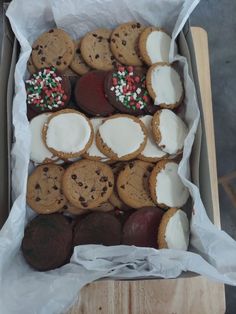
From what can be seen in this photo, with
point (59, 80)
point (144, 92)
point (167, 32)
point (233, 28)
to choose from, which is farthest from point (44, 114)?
point (233, 28)

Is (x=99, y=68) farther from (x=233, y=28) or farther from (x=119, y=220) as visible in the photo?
(x=233, y=28)

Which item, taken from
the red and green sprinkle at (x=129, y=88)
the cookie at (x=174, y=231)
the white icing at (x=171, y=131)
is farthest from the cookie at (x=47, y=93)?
the cookie at (x=174, y=231)

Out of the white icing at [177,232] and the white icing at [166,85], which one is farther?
the white icing at [166,85]

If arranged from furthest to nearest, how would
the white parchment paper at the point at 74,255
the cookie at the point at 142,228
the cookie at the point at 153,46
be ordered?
the cookie at the point at 153,46, the cookie at the point at 142,228, the white parchment paper at the point at 74,255

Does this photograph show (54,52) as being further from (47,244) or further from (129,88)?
(47,244)

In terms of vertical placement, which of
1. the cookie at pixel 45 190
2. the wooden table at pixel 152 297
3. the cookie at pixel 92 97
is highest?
the cookie at pixel 92 97

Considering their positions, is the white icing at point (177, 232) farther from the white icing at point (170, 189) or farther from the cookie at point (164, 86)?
the cookie at point (164, 86)

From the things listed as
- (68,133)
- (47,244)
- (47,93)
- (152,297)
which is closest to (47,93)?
(47,93)
